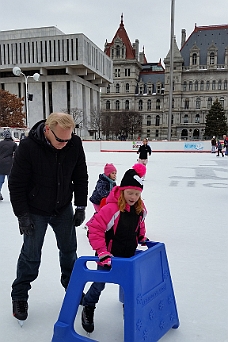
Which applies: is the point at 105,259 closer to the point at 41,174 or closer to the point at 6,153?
the point at 41,174

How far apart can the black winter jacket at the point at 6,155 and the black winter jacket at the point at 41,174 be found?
4.10 m

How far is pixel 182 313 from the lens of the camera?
2.35 meters

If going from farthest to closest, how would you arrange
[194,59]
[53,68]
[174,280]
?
[194,59]
[53,68]
[174,280]

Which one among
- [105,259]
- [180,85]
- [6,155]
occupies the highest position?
[180,85]

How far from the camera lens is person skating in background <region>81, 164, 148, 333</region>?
1.94 m

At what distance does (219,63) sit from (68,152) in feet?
234

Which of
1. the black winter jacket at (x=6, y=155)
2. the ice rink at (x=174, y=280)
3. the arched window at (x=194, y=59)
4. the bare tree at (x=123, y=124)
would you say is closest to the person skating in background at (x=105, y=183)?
the ice rink at (x=174, y=280)

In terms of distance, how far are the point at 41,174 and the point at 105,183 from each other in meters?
1.78

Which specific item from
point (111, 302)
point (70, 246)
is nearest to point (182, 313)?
point (111, 302)

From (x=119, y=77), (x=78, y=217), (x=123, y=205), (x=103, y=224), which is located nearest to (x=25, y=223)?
(x=78, y=217)

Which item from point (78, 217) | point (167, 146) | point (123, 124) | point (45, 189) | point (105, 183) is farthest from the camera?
point (123, 124)

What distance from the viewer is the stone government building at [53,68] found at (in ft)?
155

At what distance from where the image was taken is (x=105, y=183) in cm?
379

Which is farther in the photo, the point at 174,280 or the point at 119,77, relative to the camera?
the point at 119,77
